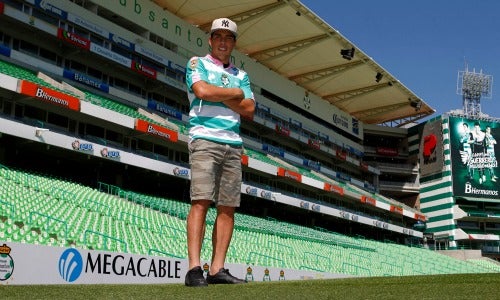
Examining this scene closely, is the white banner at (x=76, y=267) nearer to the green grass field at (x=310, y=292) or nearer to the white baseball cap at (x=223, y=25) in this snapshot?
the green grass field at (x=310, y=292)

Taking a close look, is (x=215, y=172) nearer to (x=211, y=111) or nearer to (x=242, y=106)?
(x=211, y=111)

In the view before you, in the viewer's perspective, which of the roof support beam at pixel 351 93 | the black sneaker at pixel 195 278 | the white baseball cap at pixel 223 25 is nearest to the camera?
the black sneaker at pixel 195 278

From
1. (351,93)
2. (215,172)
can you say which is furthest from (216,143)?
(351,93)

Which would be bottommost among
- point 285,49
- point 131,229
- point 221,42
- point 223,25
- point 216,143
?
point 131,229

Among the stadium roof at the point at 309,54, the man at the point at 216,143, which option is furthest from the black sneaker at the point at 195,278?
the stadium roof at the point at 309,54

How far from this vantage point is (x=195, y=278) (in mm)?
4605

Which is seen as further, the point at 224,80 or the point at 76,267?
the point at 76,267

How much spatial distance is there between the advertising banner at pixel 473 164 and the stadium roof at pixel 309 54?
3.93 metres

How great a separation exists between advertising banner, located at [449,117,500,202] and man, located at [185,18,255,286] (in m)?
49.2

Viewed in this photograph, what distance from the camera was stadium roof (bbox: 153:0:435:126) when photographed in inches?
1340

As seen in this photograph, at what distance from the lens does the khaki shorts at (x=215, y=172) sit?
488cm

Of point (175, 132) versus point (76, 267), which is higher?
point (175, 132)

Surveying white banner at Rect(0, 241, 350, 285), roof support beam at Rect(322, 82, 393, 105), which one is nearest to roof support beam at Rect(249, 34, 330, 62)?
roof support beam at Rect(322, 82, 393, 105)

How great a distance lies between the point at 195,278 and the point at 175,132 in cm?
2496
